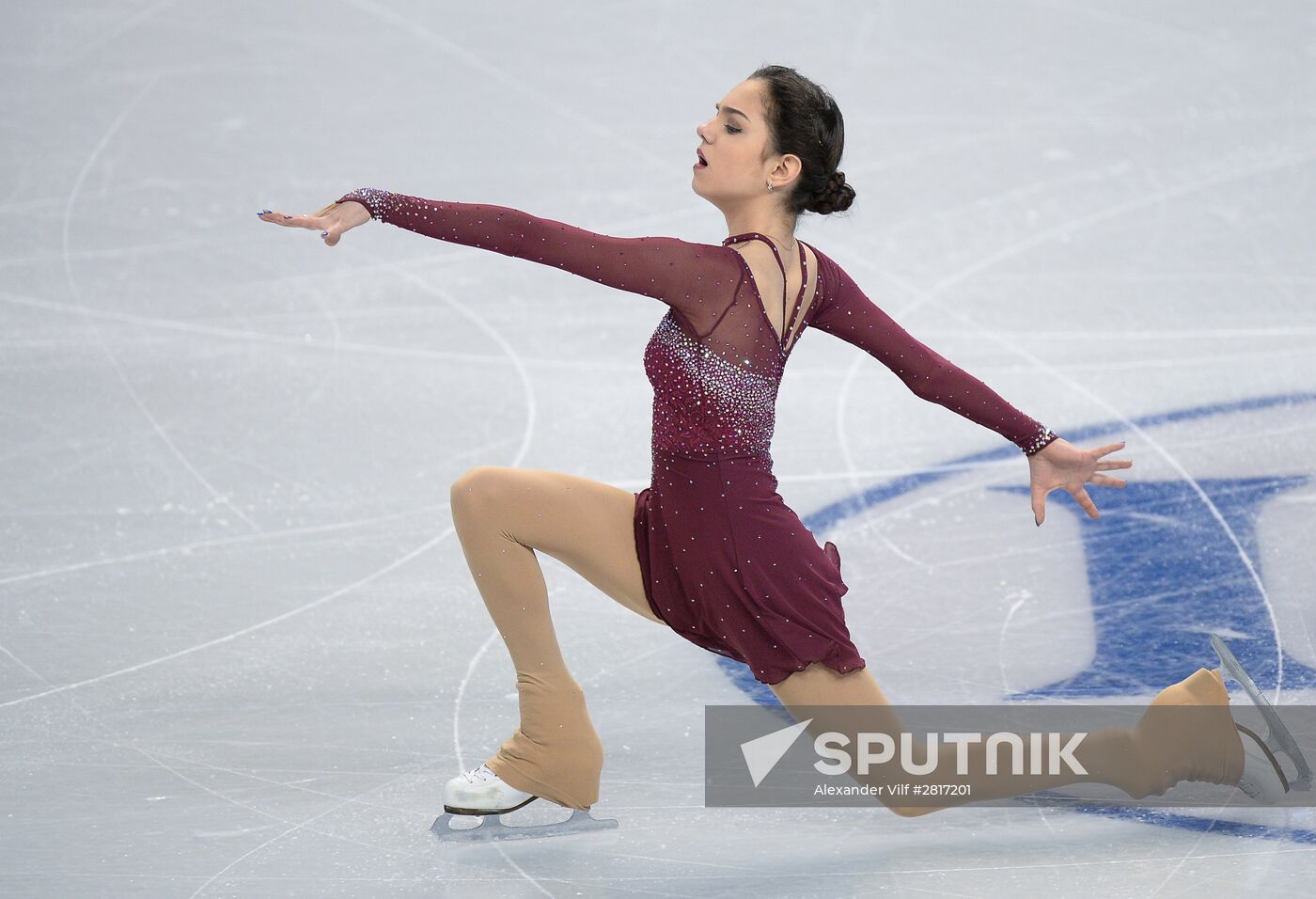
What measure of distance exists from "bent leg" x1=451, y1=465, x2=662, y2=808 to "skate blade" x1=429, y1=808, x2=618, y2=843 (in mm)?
43

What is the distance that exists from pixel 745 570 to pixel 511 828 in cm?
66

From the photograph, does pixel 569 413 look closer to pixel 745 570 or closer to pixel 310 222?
pixel 745 570

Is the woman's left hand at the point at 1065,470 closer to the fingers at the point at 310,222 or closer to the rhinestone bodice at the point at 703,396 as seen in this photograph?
the rhinestone bodice at the point at 703,396

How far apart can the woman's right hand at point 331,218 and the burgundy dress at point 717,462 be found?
0.08 m

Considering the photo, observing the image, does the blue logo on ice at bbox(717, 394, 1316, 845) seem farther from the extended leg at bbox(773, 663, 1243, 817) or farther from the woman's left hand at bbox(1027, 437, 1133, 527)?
the woman's left hand at bbox(1027, 437, 1133, 527)

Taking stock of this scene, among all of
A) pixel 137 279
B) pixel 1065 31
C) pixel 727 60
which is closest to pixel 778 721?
pixel 137 279

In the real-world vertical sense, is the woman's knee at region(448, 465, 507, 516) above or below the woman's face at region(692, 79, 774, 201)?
below

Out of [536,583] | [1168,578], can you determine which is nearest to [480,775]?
[536,583]

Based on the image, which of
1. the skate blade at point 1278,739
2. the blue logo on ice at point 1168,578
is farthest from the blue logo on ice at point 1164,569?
the skate blade at point 1278,739

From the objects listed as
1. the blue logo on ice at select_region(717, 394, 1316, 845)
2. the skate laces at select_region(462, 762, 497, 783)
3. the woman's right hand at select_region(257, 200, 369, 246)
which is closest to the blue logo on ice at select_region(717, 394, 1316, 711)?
the blue logo on ice at select_region(717, 394, 1316, 845)

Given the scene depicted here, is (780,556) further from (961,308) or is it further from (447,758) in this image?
(961,308)

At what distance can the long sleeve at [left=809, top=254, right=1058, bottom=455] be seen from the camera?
3131mm

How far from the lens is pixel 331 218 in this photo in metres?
2.74

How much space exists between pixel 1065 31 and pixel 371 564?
437cm
